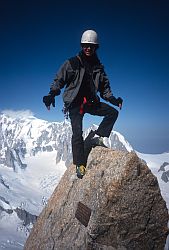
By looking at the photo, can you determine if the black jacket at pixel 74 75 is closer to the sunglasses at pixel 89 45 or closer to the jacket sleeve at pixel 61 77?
the jacket sleeve at pixel 61 77

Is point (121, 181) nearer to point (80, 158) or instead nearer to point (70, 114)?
point (80, 158)

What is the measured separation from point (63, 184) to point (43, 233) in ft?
7.20

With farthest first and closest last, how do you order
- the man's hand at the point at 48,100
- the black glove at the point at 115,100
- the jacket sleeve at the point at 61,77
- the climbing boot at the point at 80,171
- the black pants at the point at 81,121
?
the black glove at the point at 115,100 < the climbing boot at the point at 80,171 < the black pants at the point at 81,121 < the jacket sleeve at the point at 61,77 < the man's hand at the point at 48,100

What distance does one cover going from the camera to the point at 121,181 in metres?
10.6

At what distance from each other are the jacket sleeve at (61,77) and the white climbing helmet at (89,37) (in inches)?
40.3

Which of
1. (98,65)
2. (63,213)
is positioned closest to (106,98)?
(98,65)

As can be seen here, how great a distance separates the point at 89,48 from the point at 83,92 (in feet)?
5.45

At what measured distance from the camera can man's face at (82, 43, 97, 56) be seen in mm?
11789

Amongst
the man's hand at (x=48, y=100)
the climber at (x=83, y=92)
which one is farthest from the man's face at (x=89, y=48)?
the man's hand at (x=48, y=100)

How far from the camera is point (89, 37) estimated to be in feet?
38.4

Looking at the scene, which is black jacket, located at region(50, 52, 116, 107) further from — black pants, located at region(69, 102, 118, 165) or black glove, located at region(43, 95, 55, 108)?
black pants, located at region(69, 102, 118, 165)

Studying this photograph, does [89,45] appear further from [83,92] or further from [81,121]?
[81,121]

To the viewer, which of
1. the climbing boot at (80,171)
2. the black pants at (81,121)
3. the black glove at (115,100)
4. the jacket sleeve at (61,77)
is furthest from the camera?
the black glove at (115,100)

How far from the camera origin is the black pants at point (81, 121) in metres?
12.4
